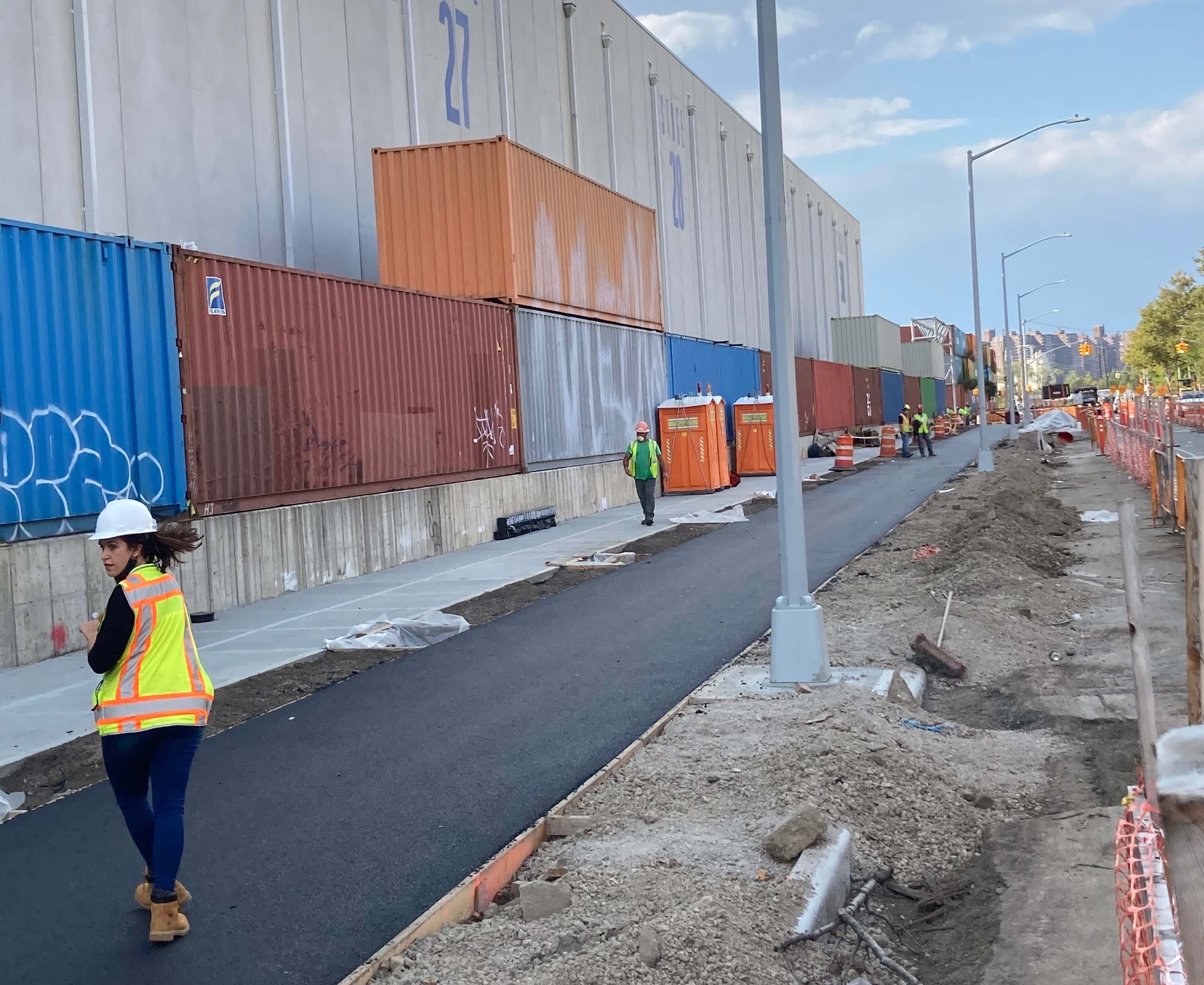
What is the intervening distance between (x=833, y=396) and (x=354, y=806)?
47.4 metres

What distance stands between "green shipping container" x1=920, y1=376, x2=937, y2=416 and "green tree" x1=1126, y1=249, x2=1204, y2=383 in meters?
14.9

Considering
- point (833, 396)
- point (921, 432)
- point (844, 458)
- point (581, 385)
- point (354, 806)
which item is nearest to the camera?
point (354, 806)

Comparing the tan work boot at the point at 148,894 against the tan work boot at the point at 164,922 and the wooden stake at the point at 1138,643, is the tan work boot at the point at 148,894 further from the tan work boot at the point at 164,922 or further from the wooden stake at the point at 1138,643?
the wooden stake at the point at 1138,643

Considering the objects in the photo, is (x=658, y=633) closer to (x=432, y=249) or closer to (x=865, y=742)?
(x=865, y=742)

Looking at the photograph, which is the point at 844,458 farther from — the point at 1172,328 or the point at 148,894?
the point at 1172,328

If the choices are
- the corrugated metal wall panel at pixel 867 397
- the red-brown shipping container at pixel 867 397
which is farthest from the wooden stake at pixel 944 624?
the corrugated metal wall panel at pixel 867 397

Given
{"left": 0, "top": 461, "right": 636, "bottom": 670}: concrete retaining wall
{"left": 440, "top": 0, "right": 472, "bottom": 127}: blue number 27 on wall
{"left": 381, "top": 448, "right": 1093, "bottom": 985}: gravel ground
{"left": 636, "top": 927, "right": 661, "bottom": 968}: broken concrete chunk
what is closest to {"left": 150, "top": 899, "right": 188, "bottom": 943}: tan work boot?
{"left": 381, "top": 448, "right": 1093, "bottom": 985}: gravel ground

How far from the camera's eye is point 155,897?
4672mm

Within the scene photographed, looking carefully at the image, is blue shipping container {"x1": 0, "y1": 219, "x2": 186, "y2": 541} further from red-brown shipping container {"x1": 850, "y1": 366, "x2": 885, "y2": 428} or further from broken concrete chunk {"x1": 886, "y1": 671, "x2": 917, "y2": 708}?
red-brown shipping container {"x1": 850, "y1": 366, "x2": 885, "y2": 428}

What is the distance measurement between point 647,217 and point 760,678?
72.8 feet

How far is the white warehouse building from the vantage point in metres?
14.8

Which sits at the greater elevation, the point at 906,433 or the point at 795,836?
the point at 906,433

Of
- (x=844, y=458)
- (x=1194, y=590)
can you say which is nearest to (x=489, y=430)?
(x=1194, y=590)

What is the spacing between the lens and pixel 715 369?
35938 mm
